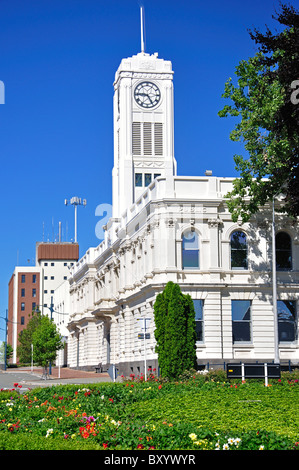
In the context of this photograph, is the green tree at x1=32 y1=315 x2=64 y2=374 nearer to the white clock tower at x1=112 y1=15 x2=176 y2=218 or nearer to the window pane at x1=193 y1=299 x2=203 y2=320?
the white clock tower at x1=112 y1=15 x2=176 y2=218

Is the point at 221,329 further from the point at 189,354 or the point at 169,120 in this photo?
the point at 169,120

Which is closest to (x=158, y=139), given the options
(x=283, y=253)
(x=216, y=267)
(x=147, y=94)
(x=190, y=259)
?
(x=147, y=94)

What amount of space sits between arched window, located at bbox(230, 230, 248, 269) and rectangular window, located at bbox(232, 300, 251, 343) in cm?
242

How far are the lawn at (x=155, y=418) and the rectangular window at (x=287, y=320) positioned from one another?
19.0 m

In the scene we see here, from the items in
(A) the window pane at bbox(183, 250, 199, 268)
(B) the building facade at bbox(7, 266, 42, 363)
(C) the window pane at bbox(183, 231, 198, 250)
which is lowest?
(A) the window pane at bbox(183, 250, 199, 268)

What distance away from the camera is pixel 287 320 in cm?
4625

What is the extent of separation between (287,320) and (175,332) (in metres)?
9.98

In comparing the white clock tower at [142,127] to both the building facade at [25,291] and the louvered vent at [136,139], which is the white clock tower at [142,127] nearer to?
the louvered vent at [136,139]

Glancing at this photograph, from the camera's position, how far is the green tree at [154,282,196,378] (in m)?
38.8

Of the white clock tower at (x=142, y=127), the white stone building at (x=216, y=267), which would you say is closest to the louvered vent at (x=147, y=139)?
the white clock tower at (x=142, y=127)

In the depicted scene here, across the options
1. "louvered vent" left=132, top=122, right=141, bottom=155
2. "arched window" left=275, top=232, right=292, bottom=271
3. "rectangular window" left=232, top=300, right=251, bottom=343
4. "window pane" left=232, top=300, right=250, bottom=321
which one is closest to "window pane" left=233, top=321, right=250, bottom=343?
"rectangular window" left=232, top=300, right=251, bottom=343

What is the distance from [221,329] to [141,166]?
32545 mm

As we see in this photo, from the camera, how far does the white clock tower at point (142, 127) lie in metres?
74.0
